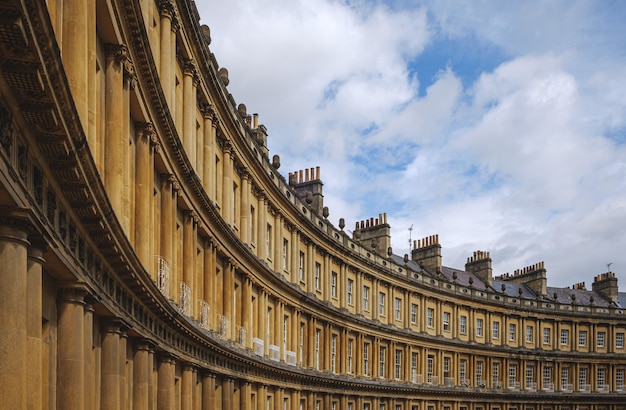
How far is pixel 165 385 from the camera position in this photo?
2447cm

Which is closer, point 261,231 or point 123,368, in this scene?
point 123,368

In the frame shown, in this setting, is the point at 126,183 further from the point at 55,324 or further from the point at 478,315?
the point at 478,315

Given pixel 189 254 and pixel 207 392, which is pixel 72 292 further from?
pixel 207 392

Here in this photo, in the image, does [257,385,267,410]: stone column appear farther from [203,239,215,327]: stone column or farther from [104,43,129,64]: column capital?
[104,43,129,64]: column capital

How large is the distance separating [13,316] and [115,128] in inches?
309

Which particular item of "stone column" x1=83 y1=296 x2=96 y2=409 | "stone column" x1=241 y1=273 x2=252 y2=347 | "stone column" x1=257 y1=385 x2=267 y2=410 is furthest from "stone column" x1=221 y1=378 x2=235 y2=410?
"stone column" x1=83 y1=296 x2=96 y2=409

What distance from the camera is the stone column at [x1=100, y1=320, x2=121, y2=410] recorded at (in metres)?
18.1

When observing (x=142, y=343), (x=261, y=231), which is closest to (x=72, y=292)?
(x=142, y=343)

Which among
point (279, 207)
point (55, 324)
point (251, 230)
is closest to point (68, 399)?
point (55, 324)

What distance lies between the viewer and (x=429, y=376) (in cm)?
6606

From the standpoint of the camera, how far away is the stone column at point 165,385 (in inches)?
956

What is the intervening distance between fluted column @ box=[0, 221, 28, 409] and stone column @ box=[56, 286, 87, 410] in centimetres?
349

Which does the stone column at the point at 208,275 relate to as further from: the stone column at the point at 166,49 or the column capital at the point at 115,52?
the column capital at the point at 115,52

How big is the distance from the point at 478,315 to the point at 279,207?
33402mm
